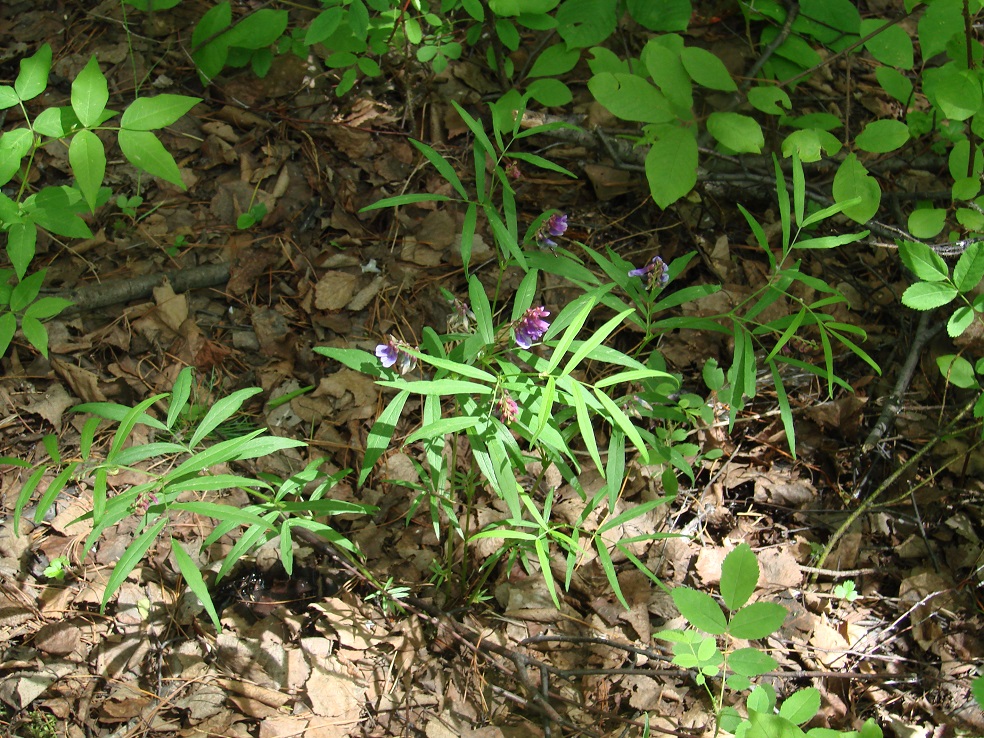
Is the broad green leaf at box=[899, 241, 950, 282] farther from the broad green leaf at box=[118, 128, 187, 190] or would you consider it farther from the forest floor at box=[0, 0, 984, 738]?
the broad green leaf at box=[118, 128, 187, 190]

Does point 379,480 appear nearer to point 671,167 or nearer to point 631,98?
point 671,167

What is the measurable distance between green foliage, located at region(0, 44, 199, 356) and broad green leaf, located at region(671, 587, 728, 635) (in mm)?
1822

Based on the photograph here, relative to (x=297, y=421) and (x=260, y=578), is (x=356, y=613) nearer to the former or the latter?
(x=260, y=578)

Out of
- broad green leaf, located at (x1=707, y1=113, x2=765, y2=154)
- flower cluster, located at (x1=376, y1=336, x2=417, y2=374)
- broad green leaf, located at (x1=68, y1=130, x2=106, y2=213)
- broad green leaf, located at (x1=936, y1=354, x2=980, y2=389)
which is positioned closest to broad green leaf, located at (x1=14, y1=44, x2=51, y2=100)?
broad green leaf, located at (x1=68, y1=130, x2=106, y2=213)

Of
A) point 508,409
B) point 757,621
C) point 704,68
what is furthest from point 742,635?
point 704,68

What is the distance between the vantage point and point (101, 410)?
6.06ft

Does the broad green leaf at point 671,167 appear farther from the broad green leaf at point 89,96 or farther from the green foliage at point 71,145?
the broad green leaf at point 89,96

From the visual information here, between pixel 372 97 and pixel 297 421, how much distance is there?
1671 mm

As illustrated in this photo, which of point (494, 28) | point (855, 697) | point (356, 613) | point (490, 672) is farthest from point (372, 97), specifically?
point (855, 697)

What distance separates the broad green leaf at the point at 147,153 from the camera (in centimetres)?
202

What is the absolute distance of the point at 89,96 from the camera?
1954mm

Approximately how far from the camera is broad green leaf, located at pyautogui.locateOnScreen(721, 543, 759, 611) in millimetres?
1771

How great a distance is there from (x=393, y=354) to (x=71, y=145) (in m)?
1.15

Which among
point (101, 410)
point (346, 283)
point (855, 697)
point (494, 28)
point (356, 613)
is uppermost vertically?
point (494, 28)
